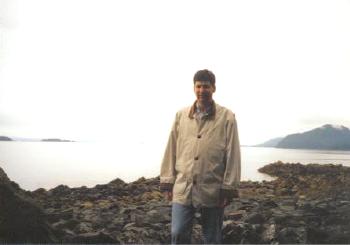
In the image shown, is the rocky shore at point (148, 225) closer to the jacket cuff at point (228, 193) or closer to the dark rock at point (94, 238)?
the dark rock at point (94, 238)

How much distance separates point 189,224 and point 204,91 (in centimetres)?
105

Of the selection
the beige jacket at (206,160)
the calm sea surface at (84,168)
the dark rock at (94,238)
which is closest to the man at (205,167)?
the beige jacket at (206,160)

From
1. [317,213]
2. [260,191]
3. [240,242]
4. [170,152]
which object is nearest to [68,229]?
[240,242]

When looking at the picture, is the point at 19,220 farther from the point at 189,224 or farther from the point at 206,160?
the point at 206,160

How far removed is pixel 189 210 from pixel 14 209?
2746 millimetres

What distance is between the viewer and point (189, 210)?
3.70 m

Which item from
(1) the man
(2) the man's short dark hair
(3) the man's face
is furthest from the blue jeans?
(2) the man's short dark hair

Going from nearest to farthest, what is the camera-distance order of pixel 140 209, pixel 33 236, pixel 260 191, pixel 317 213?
pixel 33 236 < pixel 317 213 < pixel 140 209 < pixel 260 191

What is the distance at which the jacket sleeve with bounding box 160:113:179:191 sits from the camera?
3.78 metres

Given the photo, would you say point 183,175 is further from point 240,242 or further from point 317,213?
point 317,213

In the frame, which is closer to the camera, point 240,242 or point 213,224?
point 213,224

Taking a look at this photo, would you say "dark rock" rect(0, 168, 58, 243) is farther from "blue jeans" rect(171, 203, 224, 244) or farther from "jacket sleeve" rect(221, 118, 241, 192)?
"jacket sleeve" rect(221, 118, 241, 192)

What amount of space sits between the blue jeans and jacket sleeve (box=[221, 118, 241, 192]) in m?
0.24

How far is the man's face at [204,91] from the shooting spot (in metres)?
3.72
